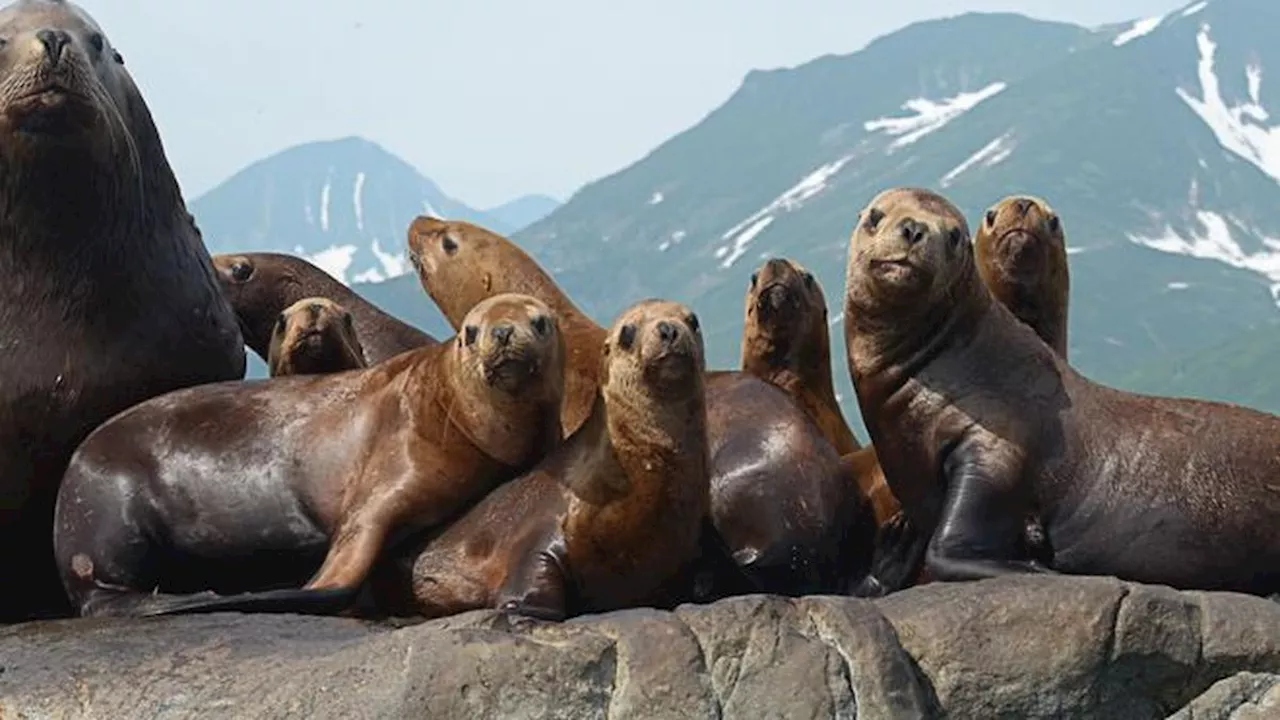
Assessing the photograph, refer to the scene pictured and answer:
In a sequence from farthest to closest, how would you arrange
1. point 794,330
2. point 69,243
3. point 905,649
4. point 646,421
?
point 794,330, point 69,243, point 646,421, point 905,649

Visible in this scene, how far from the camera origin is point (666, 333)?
8.12 meters

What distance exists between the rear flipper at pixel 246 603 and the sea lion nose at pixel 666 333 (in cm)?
134

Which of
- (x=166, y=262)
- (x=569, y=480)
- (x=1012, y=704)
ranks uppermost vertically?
(x=166, y=262)

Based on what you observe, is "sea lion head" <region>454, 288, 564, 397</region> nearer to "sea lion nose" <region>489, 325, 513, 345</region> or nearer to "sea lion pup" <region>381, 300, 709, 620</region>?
"sea lion nose" <region>489, 325, 513, 345</region>

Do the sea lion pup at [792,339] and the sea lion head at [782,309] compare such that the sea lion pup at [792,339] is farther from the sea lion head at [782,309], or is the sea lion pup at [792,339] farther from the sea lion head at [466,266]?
the sea lion head at [466,266]

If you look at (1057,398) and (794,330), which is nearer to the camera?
(1057,398)

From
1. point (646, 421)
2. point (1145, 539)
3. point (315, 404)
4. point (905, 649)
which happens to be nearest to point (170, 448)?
point (315, 404)

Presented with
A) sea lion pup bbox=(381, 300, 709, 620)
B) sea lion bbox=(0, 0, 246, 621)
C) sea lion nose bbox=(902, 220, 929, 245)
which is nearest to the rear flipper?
sea lion pup bbox=(381, 300, 709, 620)

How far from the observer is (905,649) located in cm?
700

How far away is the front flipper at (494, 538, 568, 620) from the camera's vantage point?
774 centimetres

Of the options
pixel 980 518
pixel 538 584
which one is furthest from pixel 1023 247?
pixel 538 584

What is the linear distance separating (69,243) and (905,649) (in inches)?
140

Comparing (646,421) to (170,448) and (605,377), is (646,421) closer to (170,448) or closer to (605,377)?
(605,377)

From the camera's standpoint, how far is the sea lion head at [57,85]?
323 inches
